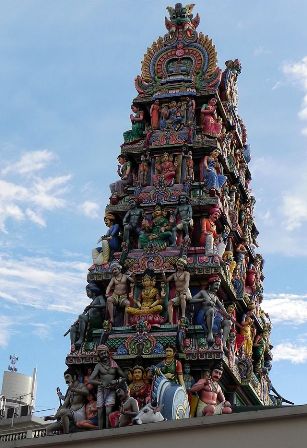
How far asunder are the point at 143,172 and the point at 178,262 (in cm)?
509

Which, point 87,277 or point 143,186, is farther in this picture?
point 143,186

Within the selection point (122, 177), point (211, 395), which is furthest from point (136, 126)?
point (211, 395)

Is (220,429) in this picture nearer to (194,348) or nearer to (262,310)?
(194,348)

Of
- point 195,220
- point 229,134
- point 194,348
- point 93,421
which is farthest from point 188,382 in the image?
point 229,134

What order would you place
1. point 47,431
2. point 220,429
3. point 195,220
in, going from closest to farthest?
point 220,429 < point 47,431 < point 195,220

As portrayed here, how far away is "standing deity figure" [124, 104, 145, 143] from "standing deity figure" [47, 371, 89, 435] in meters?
10.1

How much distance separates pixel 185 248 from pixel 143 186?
369 centimetres

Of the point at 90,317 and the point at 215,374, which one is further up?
the point at 90,317

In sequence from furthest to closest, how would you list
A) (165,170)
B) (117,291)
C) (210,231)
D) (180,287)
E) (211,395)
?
(165,170) < (210,231) < (117,291) < (180,287) < (211,395)

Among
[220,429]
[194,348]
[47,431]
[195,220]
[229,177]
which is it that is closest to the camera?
[220,429]

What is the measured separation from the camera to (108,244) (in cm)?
2852

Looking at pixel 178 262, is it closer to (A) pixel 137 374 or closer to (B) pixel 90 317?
(B) pixel 90 317

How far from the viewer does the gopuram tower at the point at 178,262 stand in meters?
24.5

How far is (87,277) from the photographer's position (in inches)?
1091
